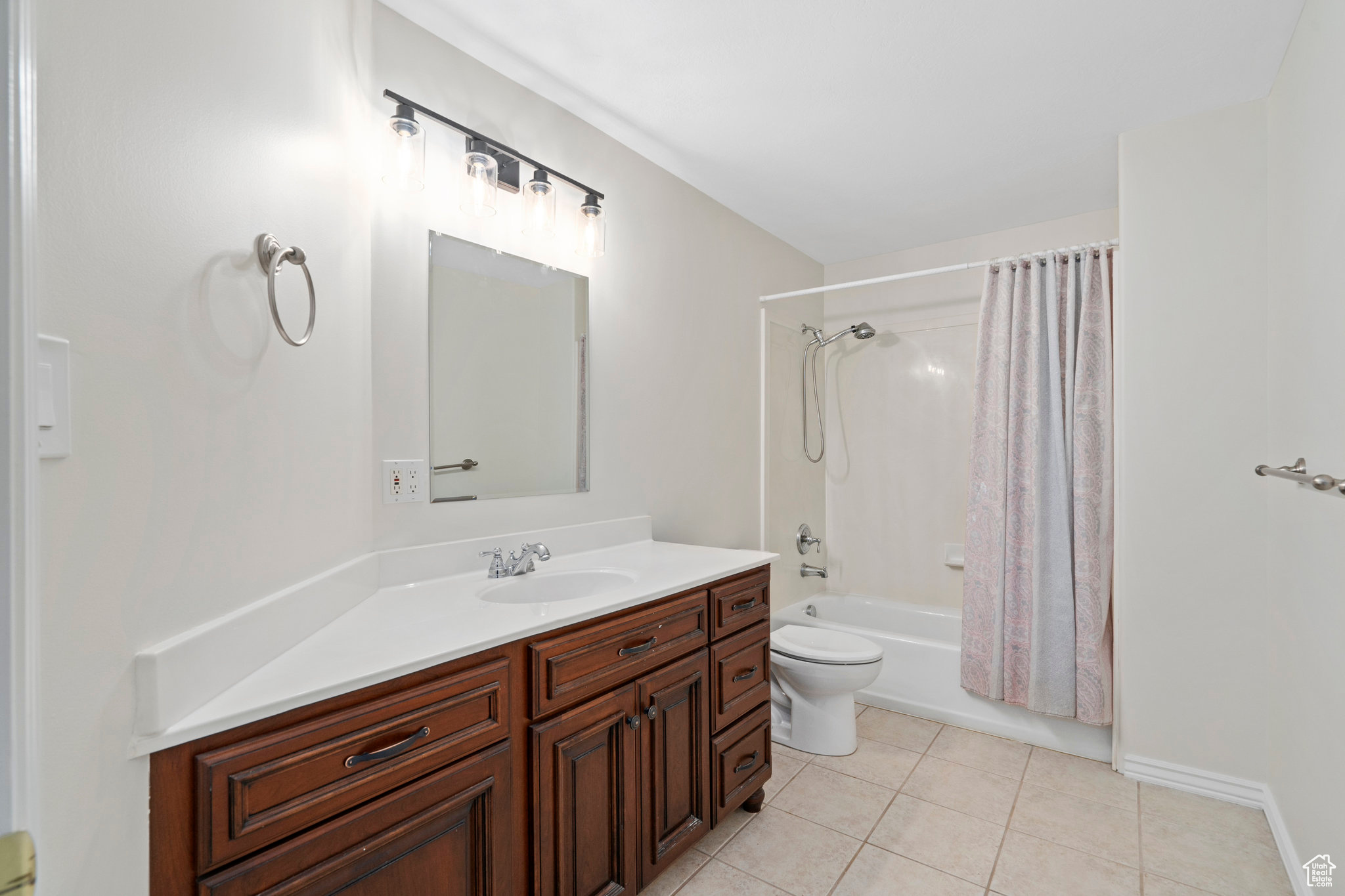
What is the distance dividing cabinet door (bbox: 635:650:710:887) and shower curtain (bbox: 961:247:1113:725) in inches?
61.0

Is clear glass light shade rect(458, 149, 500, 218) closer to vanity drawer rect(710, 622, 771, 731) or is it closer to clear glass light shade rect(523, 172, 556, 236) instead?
clear glass light shade rect(523, 172, 556, 236)

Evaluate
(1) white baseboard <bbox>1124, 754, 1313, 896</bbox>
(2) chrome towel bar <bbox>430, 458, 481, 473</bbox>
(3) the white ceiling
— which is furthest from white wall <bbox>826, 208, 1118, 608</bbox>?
(2) chrome towel bar <bbox>430, 458, 481, 473</bbox>

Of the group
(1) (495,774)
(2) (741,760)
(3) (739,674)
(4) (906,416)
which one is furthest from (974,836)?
(4) (906,416)

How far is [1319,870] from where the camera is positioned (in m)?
1.49

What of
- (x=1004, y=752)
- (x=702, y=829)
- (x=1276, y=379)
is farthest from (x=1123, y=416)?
(x=702, y=829)

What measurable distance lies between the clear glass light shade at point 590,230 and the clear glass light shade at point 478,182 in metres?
0.37

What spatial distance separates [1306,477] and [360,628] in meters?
2.15

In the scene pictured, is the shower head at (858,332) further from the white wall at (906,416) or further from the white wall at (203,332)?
the white wall at (203,332)

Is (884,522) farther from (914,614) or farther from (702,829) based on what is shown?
(702,829)

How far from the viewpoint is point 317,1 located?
1296mm

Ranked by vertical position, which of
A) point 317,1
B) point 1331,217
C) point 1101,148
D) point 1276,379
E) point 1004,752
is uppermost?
point 1101,148

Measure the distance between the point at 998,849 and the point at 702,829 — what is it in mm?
914

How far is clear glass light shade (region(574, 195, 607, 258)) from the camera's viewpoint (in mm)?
2096

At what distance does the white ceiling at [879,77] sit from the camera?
5.52 ft
